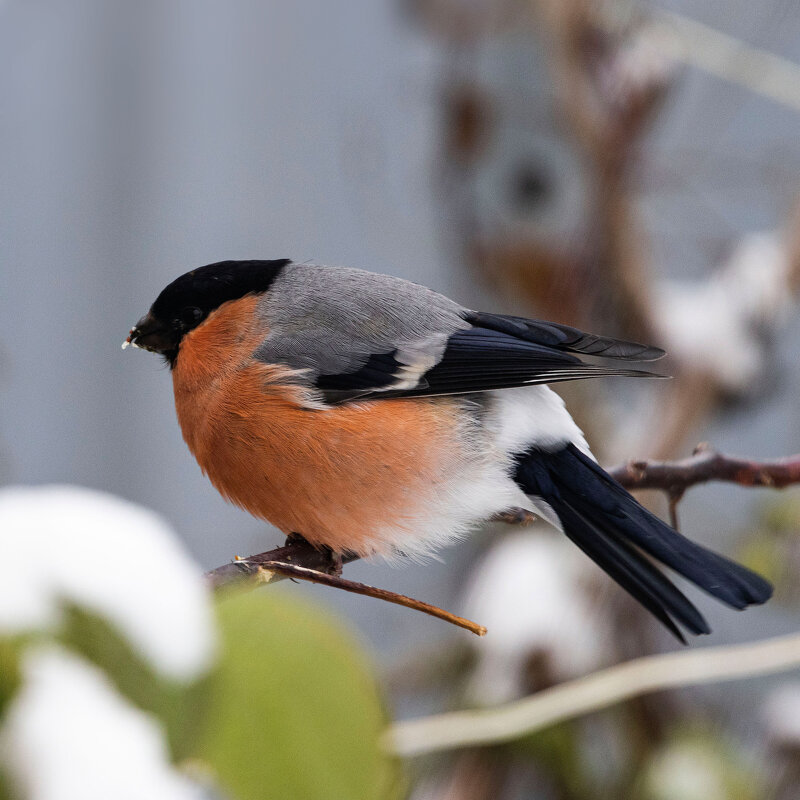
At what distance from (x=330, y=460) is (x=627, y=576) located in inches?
9.3

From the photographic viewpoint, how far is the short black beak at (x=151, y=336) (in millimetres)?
775

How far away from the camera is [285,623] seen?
19cm

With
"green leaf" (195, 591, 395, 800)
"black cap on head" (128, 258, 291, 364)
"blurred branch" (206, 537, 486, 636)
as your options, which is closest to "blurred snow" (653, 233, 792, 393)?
"black cap on head" (128, 258, 291, 364)

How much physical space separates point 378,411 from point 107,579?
58 cm

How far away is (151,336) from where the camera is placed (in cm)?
79

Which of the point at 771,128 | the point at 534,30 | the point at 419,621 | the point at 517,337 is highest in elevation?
the point at 534,30

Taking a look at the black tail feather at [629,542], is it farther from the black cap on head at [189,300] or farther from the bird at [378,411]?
the black cap on head at [189,300]

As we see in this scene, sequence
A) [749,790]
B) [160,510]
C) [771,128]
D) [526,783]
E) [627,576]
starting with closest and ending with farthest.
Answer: [627,576] < [749,790] < [526,783] < [160,510] < [771,128]

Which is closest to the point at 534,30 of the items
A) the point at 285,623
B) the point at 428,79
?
the point at 428,79

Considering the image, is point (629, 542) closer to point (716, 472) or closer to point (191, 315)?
point (716, 472)

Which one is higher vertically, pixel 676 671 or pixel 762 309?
pixel 762 309

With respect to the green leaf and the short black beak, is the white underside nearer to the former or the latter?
the short black beak

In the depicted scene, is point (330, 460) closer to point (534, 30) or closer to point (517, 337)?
point (517, 337)

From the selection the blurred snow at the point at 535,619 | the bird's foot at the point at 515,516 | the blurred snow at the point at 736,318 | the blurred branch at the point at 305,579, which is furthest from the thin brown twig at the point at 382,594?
the blurred snow at the point at 736,318
